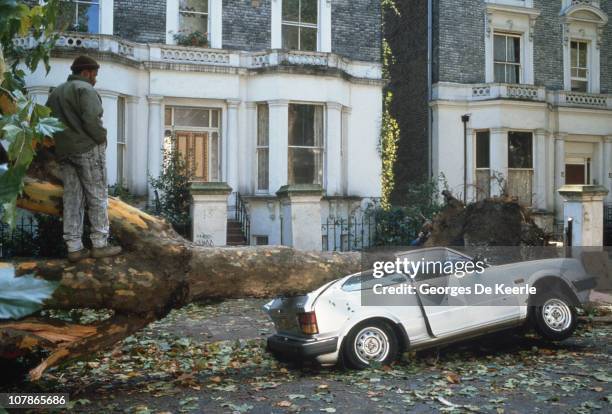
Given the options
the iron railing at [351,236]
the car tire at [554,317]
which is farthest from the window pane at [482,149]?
the car tire at [554,317]

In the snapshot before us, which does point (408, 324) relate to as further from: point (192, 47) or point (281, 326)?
point (192, 47)

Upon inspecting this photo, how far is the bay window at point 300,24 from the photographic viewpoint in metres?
18.6

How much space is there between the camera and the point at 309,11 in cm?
1883

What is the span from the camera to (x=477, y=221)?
10.7m

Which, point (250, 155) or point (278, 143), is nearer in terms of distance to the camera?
point (278, 143)

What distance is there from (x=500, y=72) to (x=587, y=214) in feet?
32.8

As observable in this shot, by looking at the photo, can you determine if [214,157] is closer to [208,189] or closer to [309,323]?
[208,189]

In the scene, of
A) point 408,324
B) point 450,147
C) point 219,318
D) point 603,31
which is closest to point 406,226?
point 450,147

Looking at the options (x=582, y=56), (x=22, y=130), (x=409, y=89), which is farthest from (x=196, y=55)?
(x=22, y=130)

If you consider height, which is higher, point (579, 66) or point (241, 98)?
point (579, 66)

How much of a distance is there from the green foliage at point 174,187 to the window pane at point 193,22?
397 cm

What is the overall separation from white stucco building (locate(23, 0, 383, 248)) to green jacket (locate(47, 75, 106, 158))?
10005mm

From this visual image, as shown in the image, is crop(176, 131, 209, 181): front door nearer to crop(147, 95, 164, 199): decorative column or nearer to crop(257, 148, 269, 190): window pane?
crop(147, 95, 164, 199): decorative column

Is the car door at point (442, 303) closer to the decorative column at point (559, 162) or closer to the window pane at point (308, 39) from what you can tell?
the window pane at point (308, 39)
